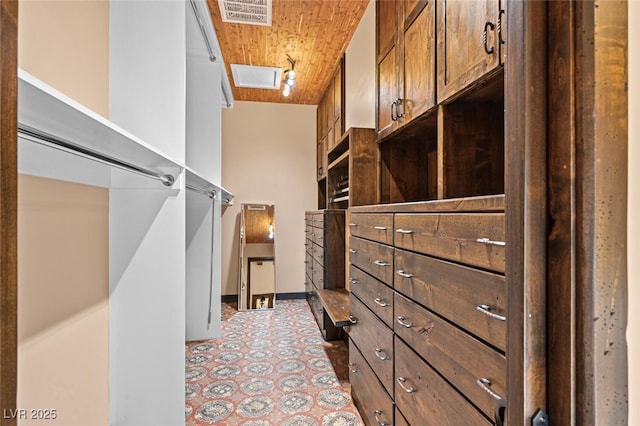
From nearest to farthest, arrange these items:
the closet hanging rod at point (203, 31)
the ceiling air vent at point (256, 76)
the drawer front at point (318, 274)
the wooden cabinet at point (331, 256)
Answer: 1. the closet hanging rod at point (203, 31)
2. the wooden cabinet at point (331, 256)
3. the drawer front at point (318, 274)
4. the ceiling air vent at point (256, 76)

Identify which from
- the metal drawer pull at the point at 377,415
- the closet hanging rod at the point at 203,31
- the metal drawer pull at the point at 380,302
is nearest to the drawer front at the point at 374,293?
the metal drawer pull at the point at 380,302

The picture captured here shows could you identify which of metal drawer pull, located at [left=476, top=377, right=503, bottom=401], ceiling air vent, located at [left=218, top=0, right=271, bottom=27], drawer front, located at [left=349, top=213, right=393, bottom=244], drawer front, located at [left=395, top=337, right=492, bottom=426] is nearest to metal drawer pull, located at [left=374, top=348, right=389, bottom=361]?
drawer front, located at [left=395, top=337, right=492, bottom=426]

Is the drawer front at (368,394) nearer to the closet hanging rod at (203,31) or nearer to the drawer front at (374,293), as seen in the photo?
the drawer front at (374,293)

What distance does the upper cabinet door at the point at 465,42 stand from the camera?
1.01 metres

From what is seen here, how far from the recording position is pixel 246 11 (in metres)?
2.50

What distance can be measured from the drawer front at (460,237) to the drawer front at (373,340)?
19.5 inches

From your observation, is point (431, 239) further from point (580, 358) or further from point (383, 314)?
point (580, 358)

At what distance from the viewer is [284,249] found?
4.52 meters

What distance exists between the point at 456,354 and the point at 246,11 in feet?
9.14

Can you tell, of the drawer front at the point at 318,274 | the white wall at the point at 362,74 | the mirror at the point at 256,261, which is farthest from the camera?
the mirror at the point at 256,261

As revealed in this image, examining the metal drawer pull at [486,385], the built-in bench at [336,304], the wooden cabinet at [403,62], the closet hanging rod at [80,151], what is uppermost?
the wooden cabinet at [403,62]

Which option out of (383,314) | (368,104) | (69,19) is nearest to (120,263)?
(69,19)

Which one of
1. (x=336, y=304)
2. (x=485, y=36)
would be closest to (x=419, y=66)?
(x=485, y=36)

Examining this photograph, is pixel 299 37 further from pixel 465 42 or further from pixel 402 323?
pixel 402 323
